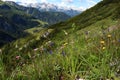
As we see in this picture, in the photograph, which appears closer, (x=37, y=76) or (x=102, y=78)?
(x=102, y=78)

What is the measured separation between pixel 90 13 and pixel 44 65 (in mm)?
133527

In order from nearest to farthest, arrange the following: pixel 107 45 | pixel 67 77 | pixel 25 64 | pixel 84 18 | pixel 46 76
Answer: pixel 67 77 → pixel 46 76 → pixel 107 45 → pixel 25 64 → pixel 84 18

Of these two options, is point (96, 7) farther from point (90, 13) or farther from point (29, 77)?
point (29, 77)

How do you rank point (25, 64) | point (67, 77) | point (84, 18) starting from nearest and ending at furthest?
point (67, 77) < point (25, 64) < point (84, 18)

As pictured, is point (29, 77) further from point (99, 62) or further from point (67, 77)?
point (99, 62)

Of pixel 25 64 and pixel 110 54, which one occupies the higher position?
pixel 110 54

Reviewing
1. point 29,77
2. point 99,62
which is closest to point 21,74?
point 29,77

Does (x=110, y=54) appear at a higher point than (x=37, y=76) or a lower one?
higher

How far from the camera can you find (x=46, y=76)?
4727 mm

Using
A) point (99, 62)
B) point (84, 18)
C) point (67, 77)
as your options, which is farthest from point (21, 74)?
point (84, 18)

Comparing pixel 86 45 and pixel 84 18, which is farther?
pixel 84 18

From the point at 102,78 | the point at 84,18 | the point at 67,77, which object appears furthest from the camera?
the point at 84,18

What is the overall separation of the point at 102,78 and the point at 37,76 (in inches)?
50.4

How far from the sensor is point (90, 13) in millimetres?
137375
